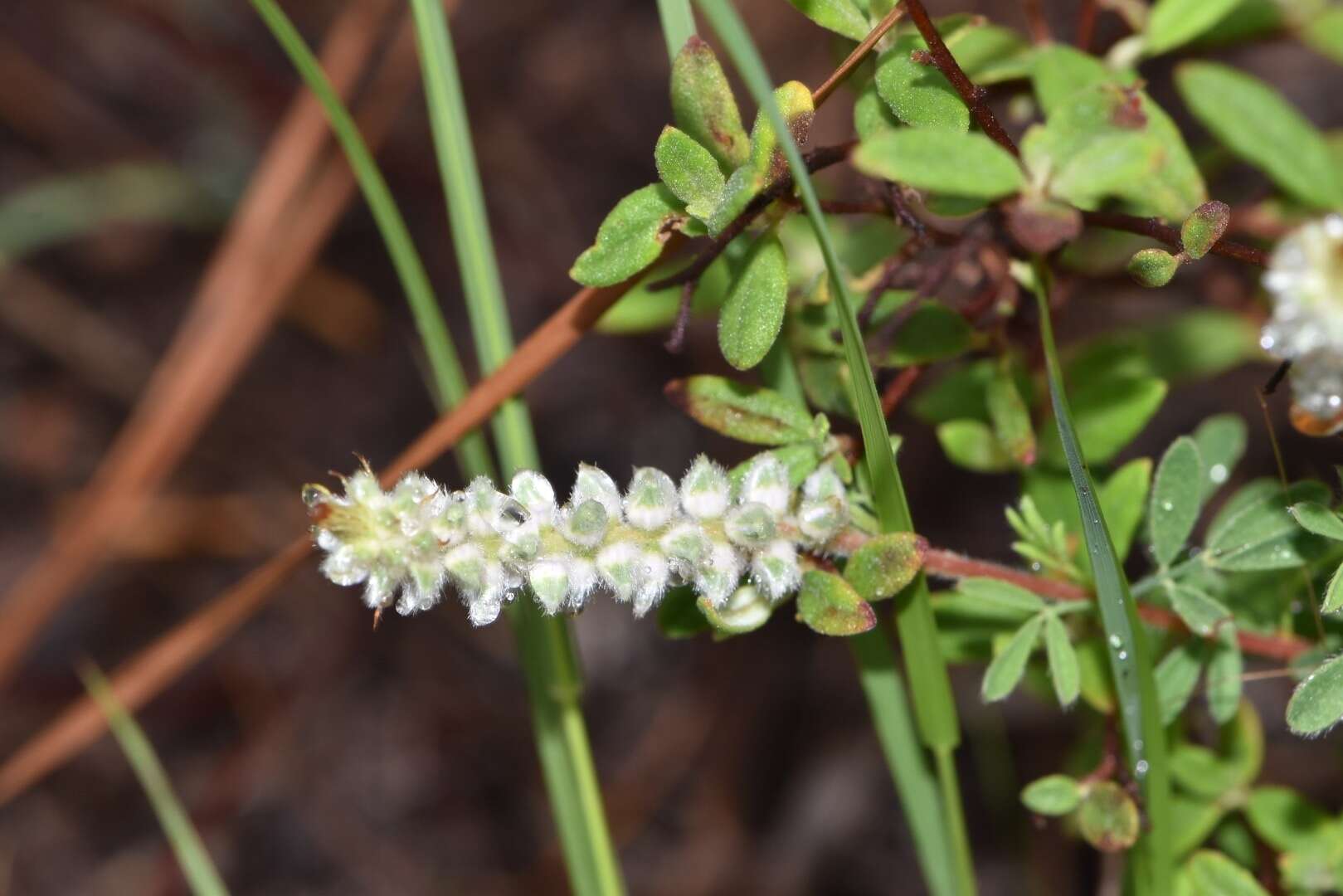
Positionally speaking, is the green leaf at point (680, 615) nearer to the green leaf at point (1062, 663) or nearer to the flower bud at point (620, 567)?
the flower bud at point (620, 567)

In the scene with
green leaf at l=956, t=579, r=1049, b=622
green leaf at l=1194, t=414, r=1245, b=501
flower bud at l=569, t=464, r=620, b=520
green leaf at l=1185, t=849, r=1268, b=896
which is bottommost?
green leaf at l=1185, t=849, r=1268, b=896

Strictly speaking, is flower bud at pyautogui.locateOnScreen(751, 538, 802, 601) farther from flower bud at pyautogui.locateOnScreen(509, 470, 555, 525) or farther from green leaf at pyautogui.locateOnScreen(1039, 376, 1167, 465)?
green leaf at pyautogui.locateOnScreen(1039, 376, 1167, 465)

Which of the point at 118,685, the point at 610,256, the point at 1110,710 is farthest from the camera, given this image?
the point at 118,685

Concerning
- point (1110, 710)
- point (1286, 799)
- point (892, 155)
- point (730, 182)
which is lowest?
point (1286, 799)

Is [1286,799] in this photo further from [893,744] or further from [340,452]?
[340,452]

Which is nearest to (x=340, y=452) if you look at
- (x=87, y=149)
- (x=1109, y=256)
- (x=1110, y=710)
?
(x=87, y=149)

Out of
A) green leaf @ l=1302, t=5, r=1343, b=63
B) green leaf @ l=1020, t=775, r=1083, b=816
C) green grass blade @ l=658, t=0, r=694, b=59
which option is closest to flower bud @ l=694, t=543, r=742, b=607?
green leaf @ l=1020, t=775, r=1083, b=816
